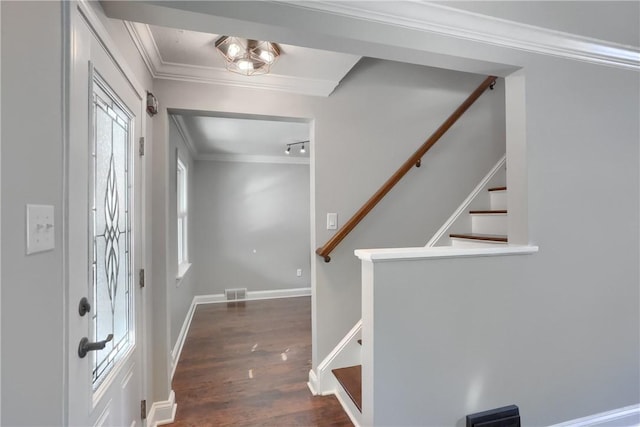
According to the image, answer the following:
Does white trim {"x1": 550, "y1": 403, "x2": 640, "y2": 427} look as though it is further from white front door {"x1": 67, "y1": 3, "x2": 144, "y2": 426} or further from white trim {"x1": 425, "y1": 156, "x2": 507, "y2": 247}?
white front door {"x1": 67, "y1": 3, "x2": 144, "y2": 426}

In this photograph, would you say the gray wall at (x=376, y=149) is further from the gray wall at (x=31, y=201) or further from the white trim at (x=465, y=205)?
the gray wall at (x=31, y=201)

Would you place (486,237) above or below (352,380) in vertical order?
above

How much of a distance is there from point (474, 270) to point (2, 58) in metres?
1.82

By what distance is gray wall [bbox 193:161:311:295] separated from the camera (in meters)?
4.77

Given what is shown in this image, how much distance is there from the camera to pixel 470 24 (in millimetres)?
1454

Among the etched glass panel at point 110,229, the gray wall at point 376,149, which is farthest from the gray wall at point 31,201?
the gray wall at point 376,149

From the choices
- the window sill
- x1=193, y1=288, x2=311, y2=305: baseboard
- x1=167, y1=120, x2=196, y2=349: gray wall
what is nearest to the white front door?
x1=167, y1=120, x2=196, y2=349: gray wall

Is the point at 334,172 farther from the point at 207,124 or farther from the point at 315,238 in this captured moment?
the point at 207,124

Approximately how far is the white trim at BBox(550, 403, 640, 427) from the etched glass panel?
92.9 inches

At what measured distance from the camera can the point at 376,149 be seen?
91.7 inches

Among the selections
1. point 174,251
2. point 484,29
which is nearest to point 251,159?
point 174,251

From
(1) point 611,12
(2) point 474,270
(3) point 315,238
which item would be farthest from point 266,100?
(1) point 611,12

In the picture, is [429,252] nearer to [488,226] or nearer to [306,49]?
[488,226]

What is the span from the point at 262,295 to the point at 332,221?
3222 millimetres
